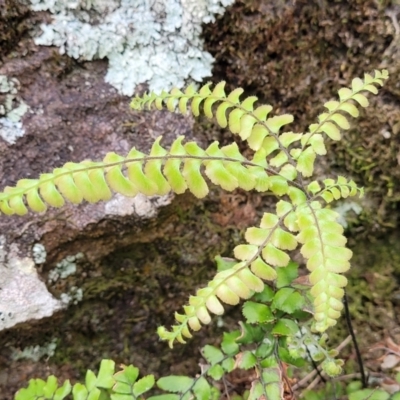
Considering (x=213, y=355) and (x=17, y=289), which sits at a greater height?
(x=213, y=355)

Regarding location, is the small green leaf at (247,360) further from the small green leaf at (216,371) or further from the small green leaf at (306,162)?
the small green leaf at (306,162)

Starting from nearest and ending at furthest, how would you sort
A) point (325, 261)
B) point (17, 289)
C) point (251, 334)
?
point (325, 261)
point (251, 334)
point (17, 289)

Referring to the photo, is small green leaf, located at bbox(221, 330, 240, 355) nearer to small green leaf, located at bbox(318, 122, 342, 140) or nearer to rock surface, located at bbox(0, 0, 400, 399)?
rock surface, located at bbox(0, 0, 400, 399)

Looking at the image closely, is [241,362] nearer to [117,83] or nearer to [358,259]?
[358,259]

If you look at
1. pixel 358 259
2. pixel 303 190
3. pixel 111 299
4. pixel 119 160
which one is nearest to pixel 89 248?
pixel 111 299

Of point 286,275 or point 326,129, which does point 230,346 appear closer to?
point 286,275

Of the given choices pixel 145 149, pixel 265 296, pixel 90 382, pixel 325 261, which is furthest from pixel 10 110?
pixel 325 261

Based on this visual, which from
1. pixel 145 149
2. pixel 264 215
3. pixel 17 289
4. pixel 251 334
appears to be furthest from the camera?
pixel 145 149
